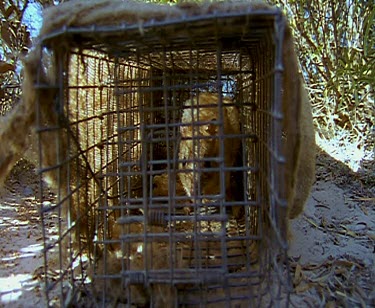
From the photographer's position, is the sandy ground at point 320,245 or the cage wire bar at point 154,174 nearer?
the cage wire bar at point 154,174

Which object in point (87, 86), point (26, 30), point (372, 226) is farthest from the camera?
point (26, 30)

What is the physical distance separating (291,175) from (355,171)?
239 cm

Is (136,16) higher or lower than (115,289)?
higher

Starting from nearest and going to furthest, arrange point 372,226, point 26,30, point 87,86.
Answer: point 87,86 → point 372,226 → point 26,30

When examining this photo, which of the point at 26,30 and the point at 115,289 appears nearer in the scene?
the point at 115,289

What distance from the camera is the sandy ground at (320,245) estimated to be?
6.36ft

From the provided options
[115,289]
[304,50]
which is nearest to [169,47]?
[115,289]

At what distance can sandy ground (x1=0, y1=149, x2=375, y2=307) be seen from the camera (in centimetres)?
194

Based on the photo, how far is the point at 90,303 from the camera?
6.09 feet

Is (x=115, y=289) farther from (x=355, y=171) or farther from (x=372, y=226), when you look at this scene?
(x=355, y=171)

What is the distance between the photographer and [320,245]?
2473mm

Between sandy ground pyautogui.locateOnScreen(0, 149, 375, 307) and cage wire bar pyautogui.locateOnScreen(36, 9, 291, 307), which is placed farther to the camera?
sandy ground pyautogui.locateOnScreen(0, 149, 375, 307)

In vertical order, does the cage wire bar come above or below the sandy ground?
above

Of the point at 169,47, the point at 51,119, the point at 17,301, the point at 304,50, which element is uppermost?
the point at 304,50
